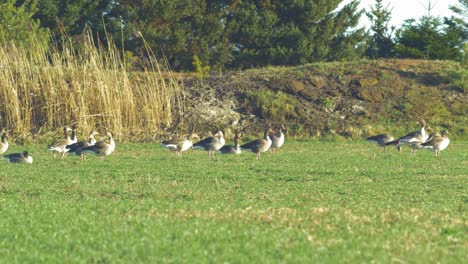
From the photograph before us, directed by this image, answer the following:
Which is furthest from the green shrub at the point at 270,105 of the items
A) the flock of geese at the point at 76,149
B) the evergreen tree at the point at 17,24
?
the flock of geese at the point at 76,149

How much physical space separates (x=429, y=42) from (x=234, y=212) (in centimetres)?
4683

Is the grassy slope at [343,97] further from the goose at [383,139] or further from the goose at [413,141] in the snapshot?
the goose at [413,141]

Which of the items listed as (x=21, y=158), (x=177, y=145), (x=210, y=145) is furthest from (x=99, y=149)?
(x=210, y=145)

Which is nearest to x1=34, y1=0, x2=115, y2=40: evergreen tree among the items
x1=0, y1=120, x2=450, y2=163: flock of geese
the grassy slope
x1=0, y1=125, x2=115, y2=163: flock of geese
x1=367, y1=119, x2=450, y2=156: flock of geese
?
the grassy slope

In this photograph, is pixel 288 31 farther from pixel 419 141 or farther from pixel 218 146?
pixel 218 146

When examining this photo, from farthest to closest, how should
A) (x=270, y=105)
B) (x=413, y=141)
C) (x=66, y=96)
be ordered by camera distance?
(x=270, y=105), (x=66, y=96), (x=413, y=141)

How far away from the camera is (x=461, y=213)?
15.2 metres

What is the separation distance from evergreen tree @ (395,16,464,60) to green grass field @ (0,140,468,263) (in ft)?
105

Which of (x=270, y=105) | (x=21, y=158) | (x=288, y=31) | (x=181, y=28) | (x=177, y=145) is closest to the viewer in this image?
(x=21, y=158)

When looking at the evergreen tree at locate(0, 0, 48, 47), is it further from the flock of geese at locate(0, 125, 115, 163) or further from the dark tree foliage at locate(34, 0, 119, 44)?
the flock of geese at locate(0, 125, 115, 163)

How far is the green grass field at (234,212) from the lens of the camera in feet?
36.1

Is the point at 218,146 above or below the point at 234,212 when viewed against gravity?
below

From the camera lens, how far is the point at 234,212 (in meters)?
14.8

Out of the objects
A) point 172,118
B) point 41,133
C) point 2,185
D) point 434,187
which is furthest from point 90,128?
point 434,187
